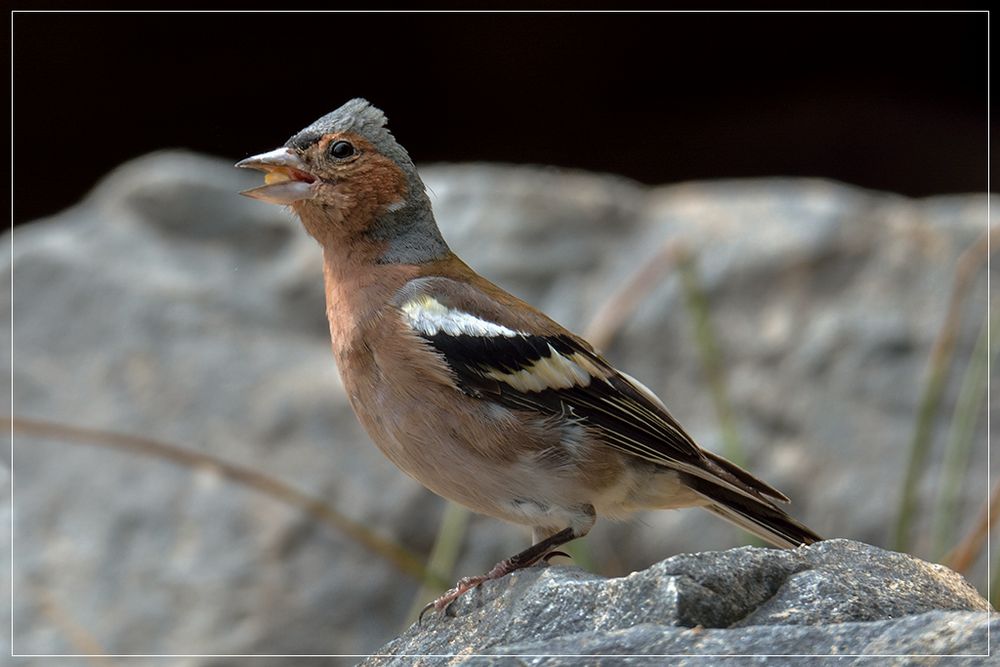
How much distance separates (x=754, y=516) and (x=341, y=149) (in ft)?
6.49

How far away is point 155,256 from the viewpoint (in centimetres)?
824

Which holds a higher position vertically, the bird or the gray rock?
the bird

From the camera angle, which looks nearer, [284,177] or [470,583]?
[470,583]

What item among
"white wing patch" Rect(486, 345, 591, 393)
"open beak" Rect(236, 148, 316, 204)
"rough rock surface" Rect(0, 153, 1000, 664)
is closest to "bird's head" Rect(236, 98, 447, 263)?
"open beak" Rect(236, 148, 316, 204)

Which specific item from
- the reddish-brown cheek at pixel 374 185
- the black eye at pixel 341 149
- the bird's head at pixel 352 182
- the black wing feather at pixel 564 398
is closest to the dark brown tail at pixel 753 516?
the black wing feather at pixel 564 398

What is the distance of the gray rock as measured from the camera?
3049 mm

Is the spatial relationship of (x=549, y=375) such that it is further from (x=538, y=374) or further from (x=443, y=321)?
(x=443, y=321)

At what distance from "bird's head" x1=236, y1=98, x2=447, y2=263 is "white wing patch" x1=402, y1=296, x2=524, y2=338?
305 mm

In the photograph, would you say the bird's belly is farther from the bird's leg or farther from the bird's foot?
the bird's foot

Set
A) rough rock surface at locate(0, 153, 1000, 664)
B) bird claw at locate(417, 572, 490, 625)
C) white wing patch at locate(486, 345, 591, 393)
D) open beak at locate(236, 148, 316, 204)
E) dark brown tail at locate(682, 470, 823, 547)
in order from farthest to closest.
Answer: rough rock surface at locate(0, 153, 1000, 664) < open beak at locate(236, 148, 316, 204) < dark brown tail at locate(682, 470, 823, 547) < white wing patch at locate(486, 345, 591, 393) < bird claw at locate(417, 572, 490, 625)

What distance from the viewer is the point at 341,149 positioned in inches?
184

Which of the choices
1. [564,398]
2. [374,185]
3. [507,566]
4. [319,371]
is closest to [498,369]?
[564,398]

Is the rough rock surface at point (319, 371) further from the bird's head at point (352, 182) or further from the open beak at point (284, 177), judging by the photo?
the open beak at point (284, 177)

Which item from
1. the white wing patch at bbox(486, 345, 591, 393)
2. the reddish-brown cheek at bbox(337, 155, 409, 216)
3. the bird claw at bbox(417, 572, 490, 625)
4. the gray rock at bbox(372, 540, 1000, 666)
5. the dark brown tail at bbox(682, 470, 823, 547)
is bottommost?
the gray rock at bbox(372, 540, 1000, 666)
